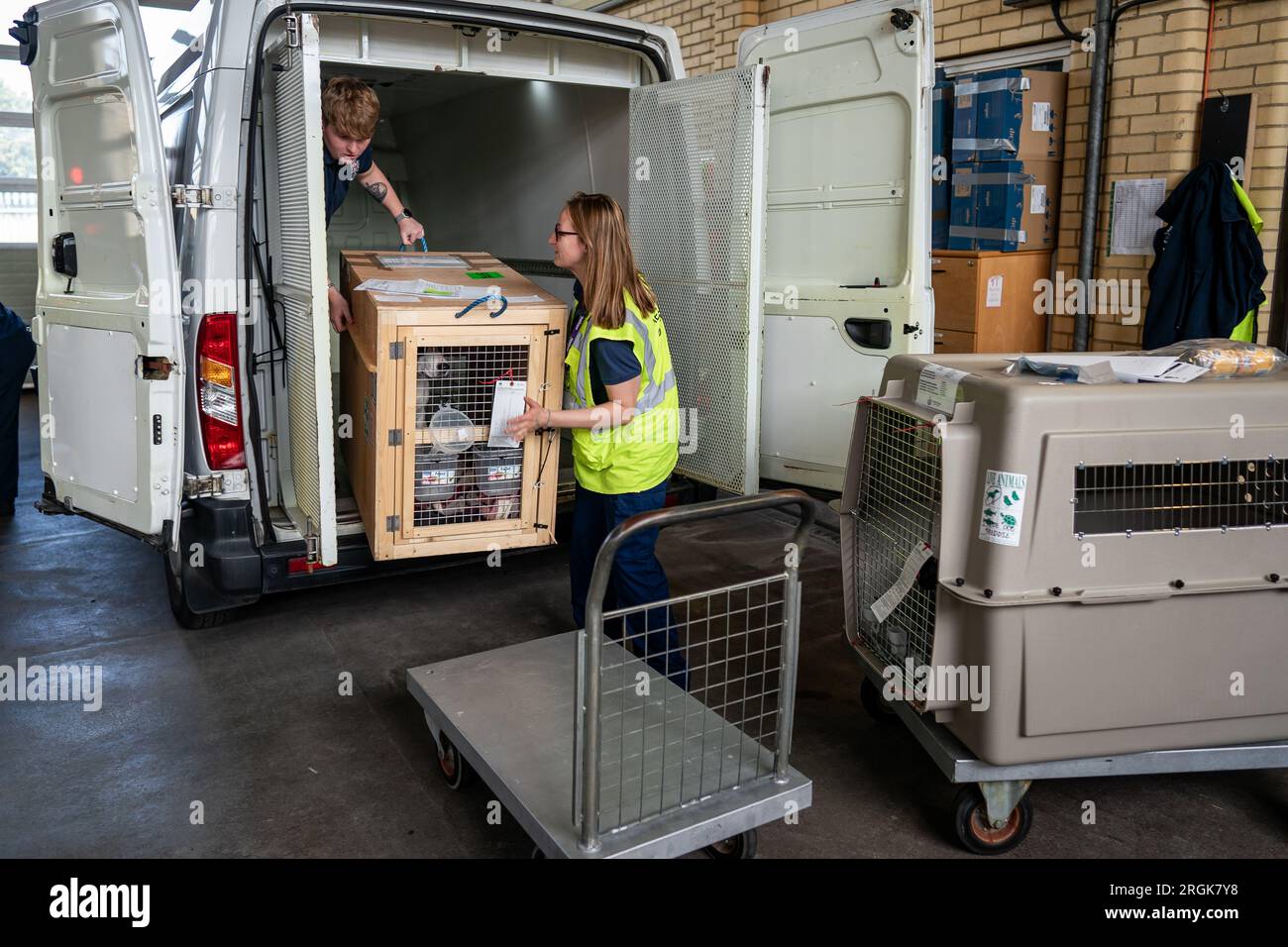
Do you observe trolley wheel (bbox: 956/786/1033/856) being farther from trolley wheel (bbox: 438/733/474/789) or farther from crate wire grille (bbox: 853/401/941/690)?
trolley wheel (bbox: 438/733/474/789)

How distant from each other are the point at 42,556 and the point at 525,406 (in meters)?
3.40

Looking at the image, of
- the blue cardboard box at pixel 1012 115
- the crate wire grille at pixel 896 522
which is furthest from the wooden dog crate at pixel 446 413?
the blue cardboard box at pixel 1012 115

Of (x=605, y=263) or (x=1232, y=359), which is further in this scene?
(x=605, y=263)

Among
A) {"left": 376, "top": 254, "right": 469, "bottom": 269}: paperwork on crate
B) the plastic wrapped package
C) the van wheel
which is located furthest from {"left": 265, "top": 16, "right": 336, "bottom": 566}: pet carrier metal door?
the plastic wrapped package

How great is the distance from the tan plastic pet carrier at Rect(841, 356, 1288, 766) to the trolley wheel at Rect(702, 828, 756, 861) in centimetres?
60

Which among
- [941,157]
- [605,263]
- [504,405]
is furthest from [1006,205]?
[504,405]

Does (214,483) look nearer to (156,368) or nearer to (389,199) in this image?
(156,368)

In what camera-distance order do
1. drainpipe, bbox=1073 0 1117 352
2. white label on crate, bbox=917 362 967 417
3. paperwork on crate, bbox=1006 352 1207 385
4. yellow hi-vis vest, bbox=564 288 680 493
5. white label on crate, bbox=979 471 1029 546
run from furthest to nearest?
drainpipe, bbox=1073 0 1117 352, yellow hi-vis vest, bbox=564 288 680 493, white label on crate, bbox=917 362 967 417, paperwork on crate, bbox=1006 352 1207 385, white label on crate, bbox=979 471 1029 546

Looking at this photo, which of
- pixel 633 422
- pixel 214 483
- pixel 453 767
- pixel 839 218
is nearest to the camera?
pixel 453 767

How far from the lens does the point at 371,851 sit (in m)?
2.86

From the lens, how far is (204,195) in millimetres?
3721

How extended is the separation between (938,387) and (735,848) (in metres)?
1.35

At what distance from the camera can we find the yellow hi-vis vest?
351cm

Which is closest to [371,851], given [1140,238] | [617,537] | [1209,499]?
[617,537]
